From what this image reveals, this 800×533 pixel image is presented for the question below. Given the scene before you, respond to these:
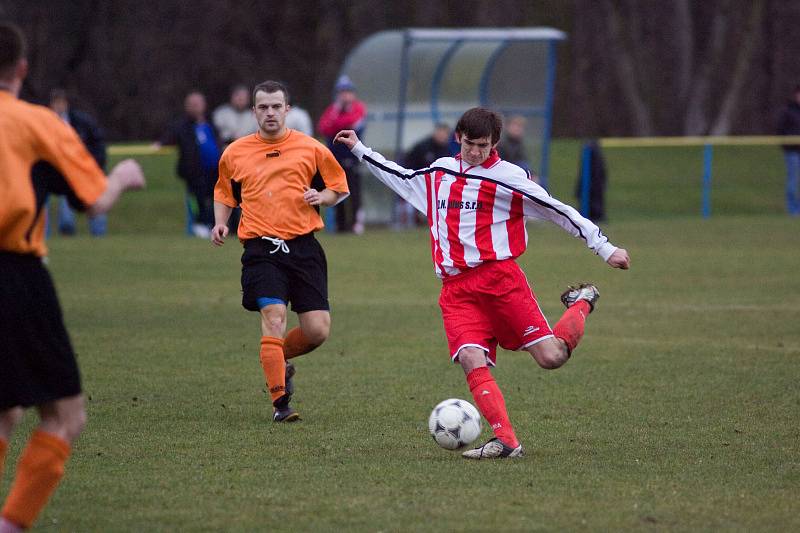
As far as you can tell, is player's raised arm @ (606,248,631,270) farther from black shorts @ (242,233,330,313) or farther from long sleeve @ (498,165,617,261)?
black shorts @ (242,233,330,313)

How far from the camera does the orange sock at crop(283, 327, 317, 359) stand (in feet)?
24.5

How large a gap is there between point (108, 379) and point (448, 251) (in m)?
2.92

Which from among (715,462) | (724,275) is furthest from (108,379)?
(724,275)

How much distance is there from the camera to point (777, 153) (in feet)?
91.7

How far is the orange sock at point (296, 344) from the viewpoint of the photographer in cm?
748

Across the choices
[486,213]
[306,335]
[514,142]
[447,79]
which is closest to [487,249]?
[486,213]

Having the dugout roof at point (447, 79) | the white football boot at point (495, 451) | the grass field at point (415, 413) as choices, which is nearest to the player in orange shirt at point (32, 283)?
the grass field at point (415, 413)

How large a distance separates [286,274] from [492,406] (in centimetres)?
159

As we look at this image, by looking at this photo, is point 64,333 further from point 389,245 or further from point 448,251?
point 389,245

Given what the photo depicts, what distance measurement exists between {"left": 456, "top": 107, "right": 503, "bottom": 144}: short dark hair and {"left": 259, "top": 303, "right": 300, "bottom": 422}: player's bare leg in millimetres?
1506

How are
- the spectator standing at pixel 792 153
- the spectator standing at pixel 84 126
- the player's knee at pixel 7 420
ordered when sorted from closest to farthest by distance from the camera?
the player's knee at pixel 7 420 → the spectator standing at pixel 84 126 → the spectator standing at pixel 792 153

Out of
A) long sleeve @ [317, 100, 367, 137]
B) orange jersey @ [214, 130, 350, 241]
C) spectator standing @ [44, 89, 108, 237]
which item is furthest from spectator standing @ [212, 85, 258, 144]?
orange jersey @ [214, 130, 350, 241]

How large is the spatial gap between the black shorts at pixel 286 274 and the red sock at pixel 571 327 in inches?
56.3

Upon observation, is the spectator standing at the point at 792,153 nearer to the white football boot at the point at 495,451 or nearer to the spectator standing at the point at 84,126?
the spectator standing at the point at 84,126
